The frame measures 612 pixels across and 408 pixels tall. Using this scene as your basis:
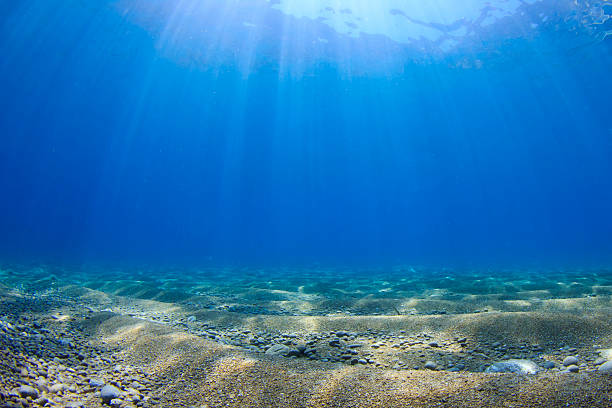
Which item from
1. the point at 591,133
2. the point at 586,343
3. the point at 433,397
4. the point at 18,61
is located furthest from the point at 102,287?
the point at 591,133

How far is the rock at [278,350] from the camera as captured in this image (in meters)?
3.46

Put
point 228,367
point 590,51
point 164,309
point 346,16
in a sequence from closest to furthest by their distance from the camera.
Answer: point 228,367
point 164,309
point 346,16
point 590,51

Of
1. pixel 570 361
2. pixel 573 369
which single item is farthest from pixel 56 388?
pixel 570 361

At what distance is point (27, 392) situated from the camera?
210cm

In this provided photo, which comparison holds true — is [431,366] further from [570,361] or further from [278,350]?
[278,350]

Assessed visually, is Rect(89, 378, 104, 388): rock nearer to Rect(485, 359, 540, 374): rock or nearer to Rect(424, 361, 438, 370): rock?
Rect(424, 361, 438, 370): rock

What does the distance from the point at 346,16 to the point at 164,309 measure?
3761 cm

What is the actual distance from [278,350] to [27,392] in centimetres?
224

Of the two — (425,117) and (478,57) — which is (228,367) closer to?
(478,57)

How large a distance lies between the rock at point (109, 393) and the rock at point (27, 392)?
16.8 inches

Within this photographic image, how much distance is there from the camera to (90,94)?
6481 centimetres

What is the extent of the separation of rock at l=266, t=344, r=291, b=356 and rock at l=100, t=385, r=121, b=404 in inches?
59.2

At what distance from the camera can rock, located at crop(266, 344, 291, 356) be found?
11.4 feet

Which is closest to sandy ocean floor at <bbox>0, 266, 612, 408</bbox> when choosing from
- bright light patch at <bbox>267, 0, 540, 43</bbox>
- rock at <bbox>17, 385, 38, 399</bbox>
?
rock at <bbox>17, 385, 38, 399</bbox>
